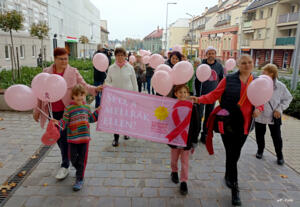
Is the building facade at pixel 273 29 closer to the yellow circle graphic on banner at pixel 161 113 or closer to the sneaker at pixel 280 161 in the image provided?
the sneaker at pixel 280 161

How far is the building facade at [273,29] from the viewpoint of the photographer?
32.0 metres

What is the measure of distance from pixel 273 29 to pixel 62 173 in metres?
38.5

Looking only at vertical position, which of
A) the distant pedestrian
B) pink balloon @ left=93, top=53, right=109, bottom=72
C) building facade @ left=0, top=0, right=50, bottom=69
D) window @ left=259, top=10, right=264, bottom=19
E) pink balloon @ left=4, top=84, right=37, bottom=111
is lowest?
the distant pedestrian

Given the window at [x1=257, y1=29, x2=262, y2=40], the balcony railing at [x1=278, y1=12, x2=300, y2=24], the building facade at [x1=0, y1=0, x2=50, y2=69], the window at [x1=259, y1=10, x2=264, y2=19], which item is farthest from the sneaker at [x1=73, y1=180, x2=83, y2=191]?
the window at [x1=259, y1=10, x2=264, y2=19]

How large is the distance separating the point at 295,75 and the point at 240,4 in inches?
1647

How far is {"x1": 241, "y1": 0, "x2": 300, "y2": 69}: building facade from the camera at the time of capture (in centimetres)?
3203

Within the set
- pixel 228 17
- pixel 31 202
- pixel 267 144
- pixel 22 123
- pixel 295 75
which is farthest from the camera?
pixel 228 17

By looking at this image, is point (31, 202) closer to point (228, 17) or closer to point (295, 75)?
point (295, 75)

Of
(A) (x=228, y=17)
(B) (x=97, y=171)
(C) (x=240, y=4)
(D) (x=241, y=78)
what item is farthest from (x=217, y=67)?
(A) (x=228, y=17)

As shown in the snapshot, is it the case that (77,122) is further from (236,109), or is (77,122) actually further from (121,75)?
(236,109)

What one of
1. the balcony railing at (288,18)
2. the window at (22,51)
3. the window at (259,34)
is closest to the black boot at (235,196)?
the window at (22,51)

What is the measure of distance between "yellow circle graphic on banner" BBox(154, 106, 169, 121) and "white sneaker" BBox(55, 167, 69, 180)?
5.69 feet

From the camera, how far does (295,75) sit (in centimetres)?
951

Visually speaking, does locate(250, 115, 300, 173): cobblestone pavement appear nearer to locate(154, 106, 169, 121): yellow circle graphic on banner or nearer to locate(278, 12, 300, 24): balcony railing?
locate(154, 106, 169, 121): yellow circle graphic on banner
